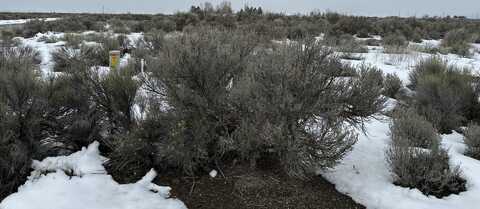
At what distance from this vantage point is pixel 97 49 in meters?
12.8

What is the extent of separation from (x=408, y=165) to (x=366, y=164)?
0.61 metres

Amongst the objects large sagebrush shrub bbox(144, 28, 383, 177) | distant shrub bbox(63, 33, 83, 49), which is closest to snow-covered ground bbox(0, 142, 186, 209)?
large sagebrush shrub bbox(144, 28, 383, 177)

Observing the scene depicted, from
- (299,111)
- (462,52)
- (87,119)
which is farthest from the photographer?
(462,52)

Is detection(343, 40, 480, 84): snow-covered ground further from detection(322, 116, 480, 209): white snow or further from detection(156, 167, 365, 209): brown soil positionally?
detection(156, 167, 365, 209): brown soil

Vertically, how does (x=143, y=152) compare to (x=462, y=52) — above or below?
below

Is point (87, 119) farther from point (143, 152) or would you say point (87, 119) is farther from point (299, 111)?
point (299, 111)

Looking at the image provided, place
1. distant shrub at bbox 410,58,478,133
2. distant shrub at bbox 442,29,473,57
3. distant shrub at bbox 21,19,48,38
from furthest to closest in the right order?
distant shrub at bbox 21,19,48,38 → distant shrub at bbox 442,29,473,57 → distant shrub at bbox 410,58,478,133

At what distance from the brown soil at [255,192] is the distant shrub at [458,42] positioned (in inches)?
550

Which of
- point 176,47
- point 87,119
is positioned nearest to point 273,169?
point 176,47

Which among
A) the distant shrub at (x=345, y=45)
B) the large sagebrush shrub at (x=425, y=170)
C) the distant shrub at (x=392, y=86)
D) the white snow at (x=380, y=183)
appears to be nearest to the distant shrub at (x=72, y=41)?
the distant shrub at (x=345, y=45)

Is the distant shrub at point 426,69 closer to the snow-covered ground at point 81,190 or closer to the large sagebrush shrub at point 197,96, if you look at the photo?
the large sagebrush shrub at point 197,96

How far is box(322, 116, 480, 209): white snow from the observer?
4.51m

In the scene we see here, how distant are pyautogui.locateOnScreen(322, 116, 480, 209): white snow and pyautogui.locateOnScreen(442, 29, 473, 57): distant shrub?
39.4ft

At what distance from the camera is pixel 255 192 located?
15.2ft
